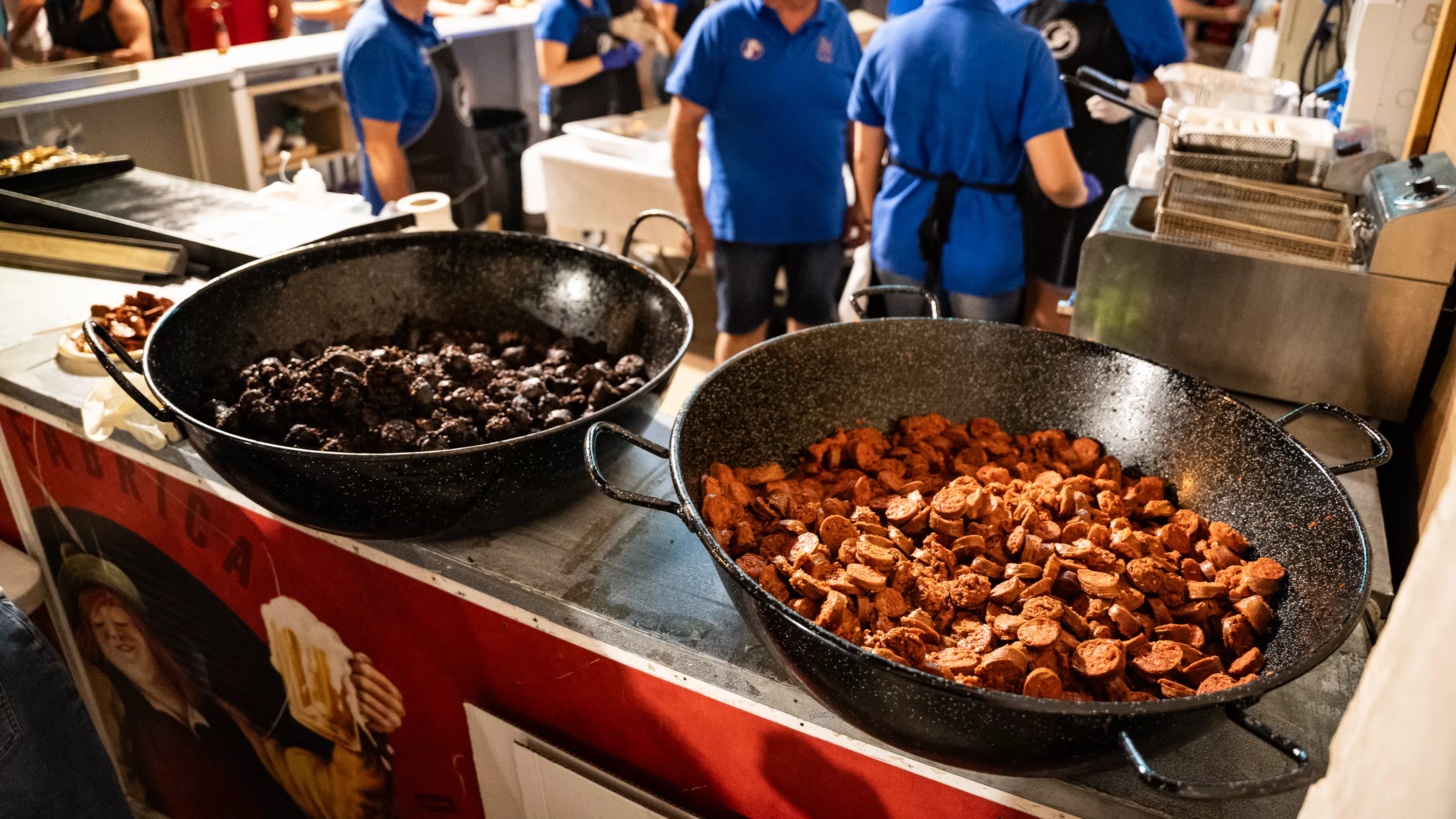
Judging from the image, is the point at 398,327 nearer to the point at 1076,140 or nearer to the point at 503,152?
the point at 1076,140

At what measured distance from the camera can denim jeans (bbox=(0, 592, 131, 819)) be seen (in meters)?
1.04

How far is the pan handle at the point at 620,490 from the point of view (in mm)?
834

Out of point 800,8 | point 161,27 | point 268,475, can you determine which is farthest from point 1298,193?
point 161,27

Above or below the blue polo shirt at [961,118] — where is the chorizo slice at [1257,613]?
below

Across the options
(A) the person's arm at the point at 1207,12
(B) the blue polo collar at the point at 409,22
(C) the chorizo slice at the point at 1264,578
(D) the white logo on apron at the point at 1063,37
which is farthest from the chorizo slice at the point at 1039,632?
(A) the person's arm at the point at 1207,12

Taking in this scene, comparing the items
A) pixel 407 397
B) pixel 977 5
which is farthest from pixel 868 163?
pixel 407 397

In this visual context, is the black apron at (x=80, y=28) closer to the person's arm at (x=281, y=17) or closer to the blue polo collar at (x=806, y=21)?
the person's arm at (x=281, y=17)

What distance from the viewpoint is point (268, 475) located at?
0.99 m

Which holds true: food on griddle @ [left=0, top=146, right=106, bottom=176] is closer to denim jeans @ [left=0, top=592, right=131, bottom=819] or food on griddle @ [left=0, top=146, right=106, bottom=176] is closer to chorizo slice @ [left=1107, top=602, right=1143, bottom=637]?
denim jeans @ [left=0, top=592, right=131, bottom=819]

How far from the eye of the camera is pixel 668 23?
4.31 metres

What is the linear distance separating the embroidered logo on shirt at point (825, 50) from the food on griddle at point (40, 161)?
1.80 m

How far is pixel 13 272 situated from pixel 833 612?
189 centimetres

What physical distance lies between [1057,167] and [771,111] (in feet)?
2.59

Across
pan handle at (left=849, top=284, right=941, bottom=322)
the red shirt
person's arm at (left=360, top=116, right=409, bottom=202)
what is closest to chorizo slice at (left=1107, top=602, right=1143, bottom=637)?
pan handle at (left=849, top=284, right=941, bottom=322)
